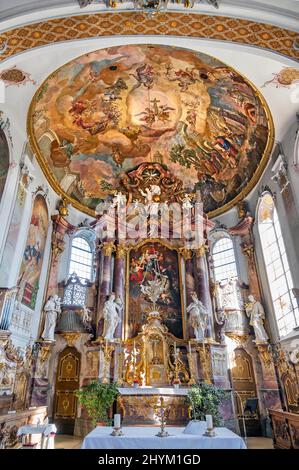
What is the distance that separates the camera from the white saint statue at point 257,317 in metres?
12.5

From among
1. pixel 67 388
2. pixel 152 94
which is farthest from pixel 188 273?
pixel 152 94

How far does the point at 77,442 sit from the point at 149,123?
12.9 m

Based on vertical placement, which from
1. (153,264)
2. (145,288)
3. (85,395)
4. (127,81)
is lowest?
(85,395)

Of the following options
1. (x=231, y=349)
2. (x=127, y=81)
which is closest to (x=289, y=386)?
(x=231, y=349)

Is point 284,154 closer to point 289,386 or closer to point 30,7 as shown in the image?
point 289,386

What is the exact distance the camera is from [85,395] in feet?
33.2

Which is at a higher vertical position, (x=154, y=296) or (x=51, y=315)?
(x=154, y=296)

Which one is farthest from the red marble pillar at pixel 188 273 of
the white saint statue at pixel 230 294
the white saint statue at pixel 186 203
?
the white saint statue at pixel 186 203

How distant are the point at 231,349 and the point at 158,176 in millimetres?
9153

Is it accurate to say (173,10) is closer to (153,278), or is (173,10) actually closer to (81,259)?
(153,278)

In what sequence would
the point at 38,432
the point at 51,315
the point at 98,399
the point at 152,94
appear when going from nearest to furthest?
the point at 38,432 → the point at 98,399 → the point at 51,315 → the point at 152,94

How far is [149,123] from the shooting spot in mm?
14805

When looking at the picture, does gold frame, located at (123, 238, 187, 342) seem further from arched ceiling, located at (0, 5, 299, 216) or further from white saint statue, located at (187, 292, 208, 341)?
arched ceiling, located at (0, 5, 299, 216)

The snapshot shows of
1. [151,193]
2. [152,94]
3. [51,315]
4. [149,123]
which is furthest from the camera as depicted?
[151,193]
